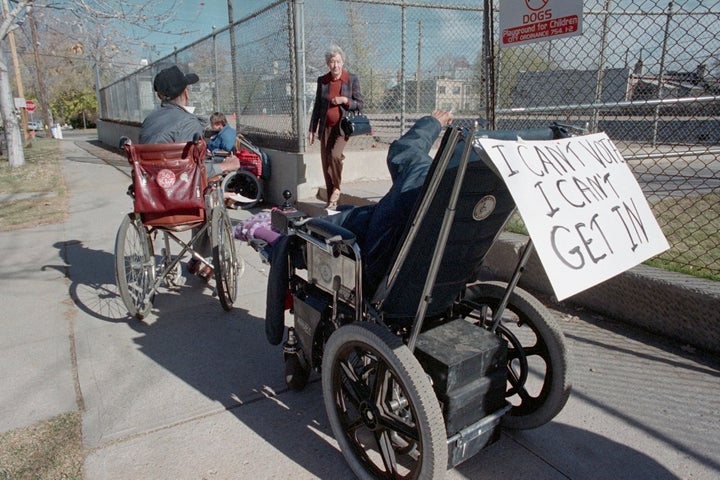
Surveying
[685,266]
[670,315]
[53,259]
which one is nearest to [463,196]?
[670,315]

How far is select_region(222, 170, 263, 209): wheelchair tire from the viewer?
26.1 feet

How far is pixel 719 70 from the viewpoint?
5543 millimetres

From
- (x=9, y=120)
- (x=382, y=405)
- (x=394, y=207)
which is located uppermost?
(x=9, y=120)

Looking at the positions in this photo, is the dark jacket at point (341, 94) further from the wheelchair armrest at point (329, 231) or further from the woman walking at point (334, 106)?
the wheelchair armrest at point (329, 231)

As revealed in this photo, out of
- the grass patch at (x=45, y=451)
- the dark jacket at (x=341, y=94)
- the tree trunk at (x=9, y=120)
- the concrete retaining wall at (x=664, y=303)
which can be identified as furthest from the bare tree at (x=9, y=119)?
the concrete retaining wall at (x=664, y=303)

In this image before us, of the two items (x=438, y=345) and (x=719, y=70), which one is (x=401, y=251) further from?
(x=719, y=70)

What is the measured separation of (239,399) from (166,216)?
1591 mm

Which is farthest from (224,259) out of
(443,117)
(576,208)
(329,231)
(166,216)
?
(576,208)

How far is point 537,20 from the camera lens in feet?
11.5

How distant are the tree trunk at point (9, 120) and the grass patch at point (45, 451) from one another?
13537 millimetres

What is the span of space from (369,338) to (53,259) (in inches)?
194

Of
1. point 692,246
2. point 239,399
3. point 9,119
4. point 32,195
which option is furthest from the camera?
point 9,119

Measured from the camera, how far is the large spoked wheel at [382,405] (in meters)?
1.81

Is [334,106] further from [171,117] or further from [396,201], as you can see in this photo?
[396,201]
